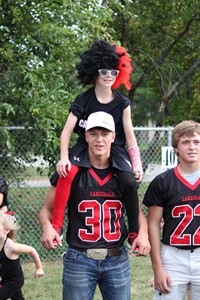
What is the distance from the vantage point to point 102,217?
11.6ft

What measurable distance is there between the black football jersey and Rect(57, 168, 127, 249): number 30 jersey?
426mm

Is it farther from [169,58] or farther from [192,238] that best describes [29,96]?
[169,58]

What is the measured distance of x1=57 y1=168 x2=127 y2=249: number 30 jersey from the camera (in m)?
3.54

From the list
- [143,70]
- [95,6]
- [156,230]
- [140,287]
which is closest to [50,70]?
[95,6]

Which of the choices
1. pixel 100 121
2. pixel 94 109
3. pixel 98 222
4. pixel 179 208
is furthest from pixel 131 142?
pixel 98 222

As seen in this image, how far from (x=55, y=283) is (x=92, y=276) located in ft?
12.4

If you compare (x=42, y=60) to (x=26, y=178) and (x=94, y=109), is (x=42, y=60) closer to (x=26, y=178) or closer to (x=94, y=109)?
(x=26, y=178)

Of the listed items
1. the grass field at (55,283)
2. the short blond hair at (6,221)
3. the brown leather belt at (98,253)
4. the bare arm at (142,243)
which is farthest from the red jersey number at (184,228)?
the grass field at (55,283)

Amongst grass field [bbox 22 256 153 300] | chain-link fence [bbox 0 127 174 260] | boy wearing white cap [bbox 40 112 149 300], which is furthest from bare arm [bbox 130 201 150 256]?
chain-link fence [bbox 0 127 174 260]

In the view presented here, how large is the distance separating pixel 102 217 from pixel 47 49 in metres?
4.18

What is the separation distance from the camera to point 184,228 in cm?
377

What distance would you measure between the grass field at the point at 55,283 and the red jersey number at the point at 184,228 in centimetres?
292

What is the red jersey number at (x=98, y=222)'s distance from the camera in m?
3.53

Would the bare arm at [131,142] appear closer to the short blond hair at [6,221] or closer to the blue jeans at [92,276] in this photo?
the blue jeans at [92,276]
